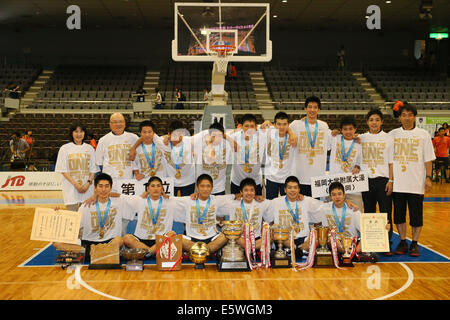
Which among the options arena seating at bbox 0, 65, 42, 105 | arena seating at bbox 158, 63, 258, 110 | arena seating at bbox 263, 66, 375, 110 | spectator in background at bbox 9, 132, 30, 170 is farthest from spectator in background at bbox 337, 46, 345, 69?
spectator in background at bbox 9, 132, 30, 170

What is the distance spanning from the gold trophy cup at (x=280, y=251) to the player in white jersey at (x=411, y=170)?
1.69m

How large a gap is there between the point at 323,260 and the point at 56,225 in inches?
129

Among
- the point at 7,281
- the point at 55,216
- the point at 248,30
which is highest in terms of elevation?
the point at 248,30

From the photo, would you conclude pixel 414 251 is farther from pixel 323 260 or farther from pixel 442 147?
pixel 442 147

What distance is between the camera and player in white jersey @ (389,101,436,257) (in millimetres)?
5934

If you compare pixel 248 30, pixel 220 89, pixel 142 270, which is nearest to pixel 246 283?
pixel 142 270

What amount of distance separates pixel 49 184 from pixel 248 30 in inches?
289

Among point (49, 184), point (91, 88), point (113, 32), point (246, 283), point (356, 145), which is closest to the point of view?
point (246, 283)

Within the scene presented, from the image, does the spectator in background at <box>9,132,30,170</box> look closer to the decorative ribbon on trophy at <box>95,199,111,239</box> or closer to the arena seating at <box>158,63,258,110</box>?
the arena seating at <box>158,63,258,110</box>

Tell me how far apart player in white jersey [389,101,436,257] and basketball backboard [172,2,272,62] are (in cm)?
445

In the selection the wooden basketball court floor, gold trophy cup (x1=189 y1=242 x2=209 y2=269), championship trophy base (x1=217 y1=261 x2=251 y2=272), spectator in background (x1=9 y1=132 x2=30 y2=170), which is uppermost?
spectator in background (x1=9 y1=132 x2=30 y2=170)

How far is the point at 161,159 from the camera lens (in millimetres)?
6539

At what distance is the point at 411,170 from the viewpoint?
5.96 metres

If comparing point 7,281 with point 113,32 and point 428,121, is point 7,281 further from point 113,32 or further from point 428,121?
point 113,32
